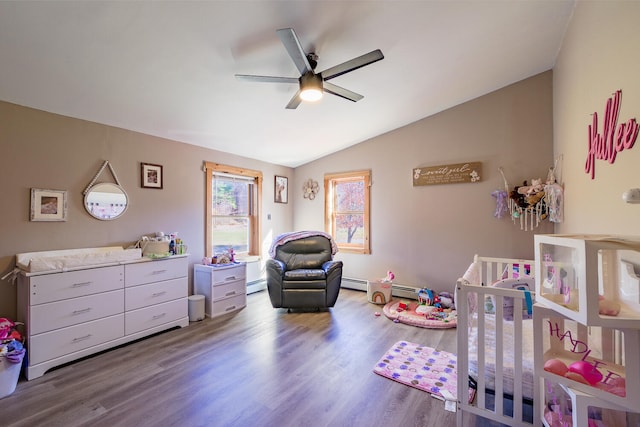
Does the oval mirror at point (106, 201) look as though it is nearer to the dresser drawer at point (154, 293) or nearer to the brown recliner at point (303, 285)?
the dresser drawer at point (154, 293)

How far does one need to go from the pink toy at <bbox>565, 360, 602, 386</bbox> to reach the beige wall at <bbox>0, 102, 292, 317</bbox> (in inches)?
147

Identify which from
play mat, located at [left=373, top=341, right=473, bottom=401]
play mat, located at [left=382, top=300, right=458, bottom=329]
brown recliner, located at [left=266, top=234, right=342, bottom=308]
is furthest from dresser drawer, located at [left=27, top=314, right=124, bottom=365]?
play mat, located at [left=382, top=300, right=458, bottom=329]

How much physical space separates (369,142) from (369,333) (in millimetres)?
2915

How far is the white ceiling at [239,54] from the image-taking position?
5.85 ft

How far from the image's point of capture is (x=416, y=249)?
410 cm

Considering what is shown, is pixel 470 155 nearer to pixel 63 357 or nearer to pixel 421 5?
pixel 421 5

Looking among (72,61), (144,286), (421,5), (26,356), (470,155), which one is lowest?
(26,356)

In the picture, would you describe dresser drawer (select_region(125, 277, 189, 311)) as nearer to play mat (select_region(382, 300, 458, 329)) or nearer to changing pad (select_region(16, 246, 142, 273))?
changing pad (select_region(16, 246, 142, 273))

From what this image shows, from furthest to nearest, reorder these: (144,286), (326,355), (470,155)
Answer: (470,155)
(144,286)
(326,355)

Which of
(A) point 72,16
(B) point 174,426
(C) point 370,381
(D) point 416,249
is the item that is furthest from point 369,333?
(A) point 72,16

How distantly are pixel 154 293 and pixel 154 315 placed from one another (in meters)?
0.23

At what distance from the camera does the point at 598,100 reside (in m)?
1.77

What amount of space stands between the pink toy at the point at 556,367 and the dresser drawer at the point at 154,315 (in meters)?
3.21

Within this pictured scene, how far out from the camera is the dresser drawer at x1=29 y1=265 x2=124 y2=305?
220cm
